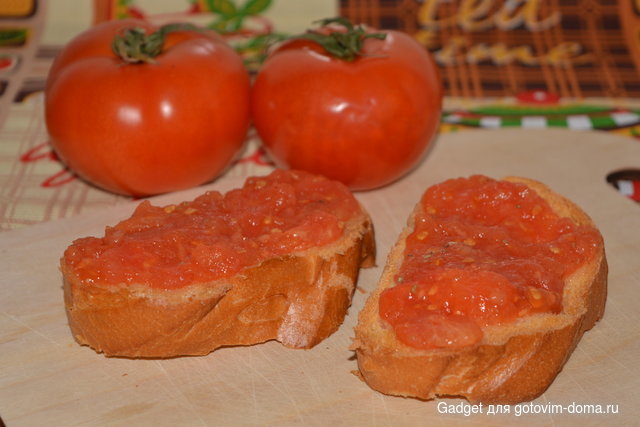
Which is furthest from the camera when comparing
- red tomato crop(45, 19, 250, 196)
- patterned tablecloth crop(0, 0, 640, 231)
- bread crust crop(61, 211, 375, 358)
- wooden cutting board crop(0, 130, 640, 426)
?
patterned tablecloth crop(0, 0, 640, 231)

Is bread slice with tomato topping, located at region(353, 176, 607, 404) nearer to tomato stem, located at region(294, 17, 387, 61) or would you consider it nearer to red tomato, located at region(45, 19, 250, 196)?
tomato stem, located at region(294, 17, 387, 61)

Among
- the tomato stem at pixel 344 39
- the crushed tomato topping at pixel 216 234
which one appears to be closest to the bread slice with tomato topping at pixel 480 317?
the crushed tomato topping at pixel 216 234

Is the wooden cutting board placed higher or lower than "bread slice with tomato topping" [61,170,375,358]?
lower

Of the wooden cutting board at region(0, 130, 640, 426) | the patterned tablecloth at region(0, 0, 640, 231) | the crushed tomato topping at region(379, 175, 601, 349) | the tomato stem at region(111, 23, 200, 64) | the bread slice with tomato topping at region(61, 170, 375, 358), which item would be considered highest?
the tomato stem at region(111, 23, 200, 64)

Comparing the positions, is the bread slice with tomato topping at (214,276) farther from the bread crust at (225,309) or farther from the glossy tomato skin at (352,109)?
the glossy tomato skin at (352,109)

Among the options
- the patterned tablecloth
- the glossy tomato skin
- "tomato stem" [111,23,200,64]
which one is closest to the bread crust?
the glossy tomato skin

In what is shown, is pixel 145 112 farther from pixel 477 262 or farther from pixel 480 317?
pixel 480 317

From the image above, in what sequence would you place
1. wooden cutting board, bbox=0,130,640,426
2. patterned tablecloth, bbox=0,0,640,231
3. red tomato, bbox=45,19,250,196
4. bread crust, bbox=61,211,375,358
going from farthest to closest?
patterned tablecloth, bbox=0,0,640,231 < red tomato, bbox=45,19,250,196 < bread crust, bbox=61,211,375,358 < wooden cutting board, bbox=0,130,640,426

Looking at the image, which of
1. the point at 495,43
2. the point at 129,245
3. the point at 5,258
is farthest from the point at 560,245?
the point at 495,43
